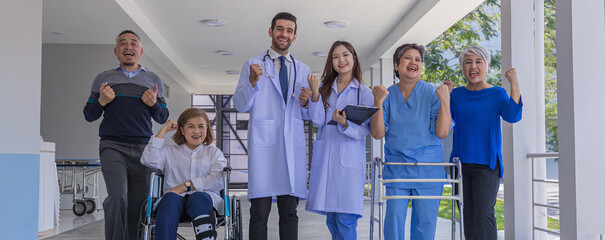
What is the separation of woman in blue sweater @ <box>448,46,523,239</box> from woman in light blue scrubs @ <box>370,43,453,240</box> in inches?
14.4

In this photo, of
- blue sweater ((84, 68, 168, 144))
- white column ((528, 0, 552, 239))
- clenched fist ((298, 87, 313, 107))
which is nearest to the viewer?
clenched fist ((298, 87, 313, 107))

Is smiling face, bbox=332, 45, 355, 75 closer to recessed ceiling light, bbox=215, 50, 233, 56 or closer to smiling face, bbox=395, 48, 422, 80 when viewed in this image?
smiling face, bbox=395, 48, 422, 80

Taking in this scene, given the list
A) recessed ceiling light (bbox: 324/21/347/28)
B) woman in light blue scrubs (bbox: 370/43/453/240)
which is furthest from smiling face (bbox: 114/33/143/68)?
recessed ceiling light (bbox: 324/21/347/28)

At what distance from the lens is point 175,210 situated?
3.10 m

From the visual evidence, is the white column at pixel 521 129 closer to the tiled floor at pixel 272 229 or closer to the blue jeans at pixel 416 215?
the tiled floor at pixel 272 229

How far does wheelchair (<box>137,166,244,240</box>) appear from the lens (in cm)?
302

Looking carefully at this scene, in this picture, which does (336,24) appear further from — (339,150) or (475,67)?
(339,150)

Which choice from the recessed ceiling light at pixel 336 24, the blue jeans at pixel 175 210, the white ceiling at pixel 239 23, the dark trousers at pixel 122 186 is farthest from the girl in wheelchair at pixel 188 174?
the recessed ceiling light at pixel 336 24

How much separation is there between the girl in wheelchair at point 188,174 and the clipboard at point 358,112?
0.90 meters

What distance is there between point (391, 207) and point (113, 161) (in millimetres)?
1548
